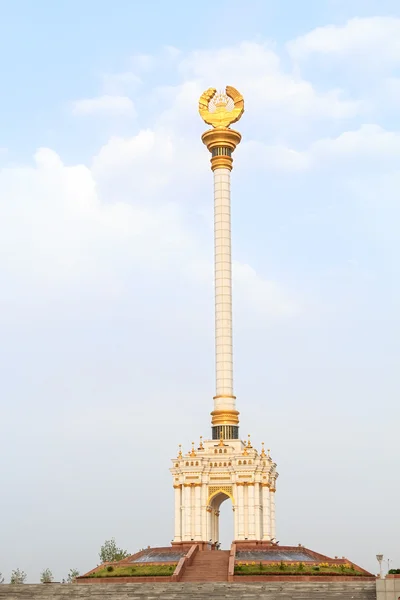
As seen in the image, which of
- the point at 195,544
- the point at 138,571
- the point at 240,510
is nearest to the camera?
the point at 138,571

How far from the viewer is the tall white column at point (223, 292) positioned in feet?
206

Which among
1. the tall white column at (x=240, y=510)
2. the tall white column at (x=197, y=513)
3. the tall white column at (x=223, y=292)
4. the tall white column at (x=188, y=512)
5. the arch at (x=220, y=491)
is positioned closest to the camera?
the tall white column at (x=240, y=510)

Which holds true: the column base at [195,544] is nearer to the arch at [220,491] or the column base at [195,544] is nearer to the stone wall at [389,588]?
the arch at [220,491]

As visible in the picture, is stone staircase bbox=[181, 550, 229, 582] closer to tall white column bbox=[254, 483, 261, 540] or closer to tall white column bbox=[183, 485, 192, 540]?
tall white column bbox=[254, 483, 261, 540]

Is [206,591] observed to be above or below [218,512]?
below

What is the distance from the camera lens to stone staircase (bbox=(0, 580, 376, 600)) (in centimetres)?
4209

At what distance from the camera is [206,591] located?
4309cm

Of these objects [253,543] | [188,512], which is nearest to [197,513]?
[188,512]

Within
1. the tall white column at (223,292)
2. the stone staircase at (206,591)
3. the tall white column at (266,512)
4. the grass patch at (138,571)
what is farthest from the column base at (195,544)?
the stone staircase at (206,591)

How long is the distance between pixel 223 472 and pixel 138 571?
448 inches

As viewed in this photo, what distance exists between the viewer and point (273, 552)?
170 feet

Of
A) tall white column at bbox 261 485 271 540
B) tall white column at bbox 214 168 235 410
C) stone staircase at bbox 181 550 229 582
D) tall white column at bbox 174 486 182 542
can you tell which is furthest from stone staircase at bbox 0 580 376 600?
tall white column at bbox 214 168 235 410

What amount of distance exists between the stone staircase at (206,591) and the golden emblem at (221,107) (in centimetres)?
3452

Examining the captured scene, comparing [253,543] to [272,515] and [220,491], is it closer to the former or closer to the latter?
[272,515]
